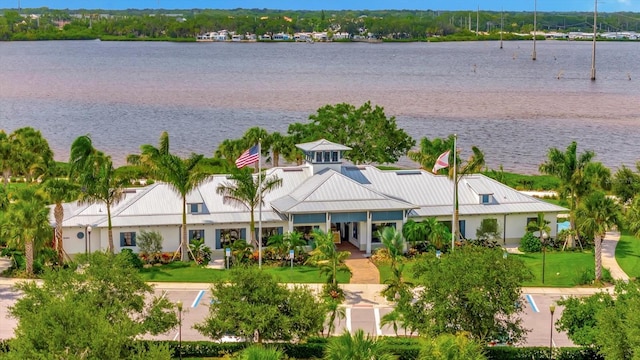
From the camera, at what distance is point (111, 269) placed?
34656 mm

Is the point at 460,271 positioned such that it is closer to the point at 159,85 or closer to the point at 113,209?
the point at 113,209

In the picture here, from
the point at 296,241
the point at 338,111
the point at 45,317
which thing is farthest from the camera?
the point at 338,111

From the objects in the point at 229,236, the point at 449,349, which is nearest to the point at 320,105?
the point at 229,236

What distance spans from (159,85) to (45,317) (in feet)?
521

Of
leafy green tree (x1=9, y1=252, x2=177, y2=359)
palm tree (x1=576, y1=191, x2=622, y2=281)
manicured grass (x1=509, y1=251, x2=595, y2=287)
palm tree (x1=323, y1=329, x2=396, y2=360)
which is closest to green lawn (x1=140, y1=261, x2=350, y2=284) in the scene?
manicured grass (x1=509, y1=251, x2=595, y2=287)

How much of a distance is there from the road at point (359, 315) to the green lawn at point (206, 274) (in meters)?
1.73

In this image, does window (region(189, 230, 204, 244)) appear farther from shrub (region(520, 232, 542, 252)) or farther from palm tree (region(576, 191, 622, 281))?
palm tree (region(576, 191, 622, 281))

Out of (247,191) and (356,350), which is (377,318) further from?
(356,350)

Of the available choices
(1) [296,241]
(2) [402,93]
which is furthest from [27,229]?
(2) [402,93]

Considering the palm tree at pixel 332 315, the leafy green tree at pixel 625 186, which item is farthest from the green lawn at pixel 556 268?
the palm tree at pixel 332 315

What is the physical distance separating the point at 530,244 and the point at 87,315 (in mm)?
31598

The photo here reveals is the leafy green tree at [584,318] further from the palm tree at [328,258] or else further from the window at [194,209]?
the window at [194,209]

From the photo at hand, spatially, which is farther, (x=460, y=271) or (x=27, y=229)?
(x=27, y=229)

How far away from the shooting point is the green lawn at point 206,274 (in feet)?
160
